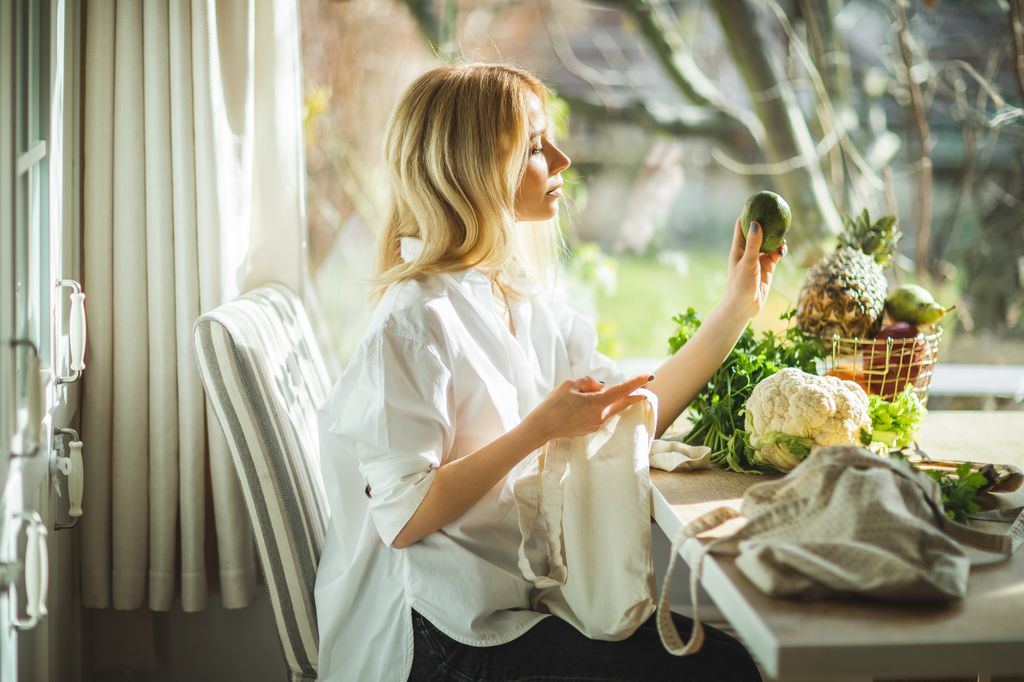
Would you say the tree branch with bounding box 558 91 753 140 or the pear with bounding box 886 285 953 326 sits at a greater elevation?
the tree branch with bounding box 558 91 753 140

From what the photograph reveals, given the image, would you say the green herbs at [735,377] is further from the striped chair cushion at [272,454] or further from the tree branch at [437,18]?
the tree branch at [437,18]

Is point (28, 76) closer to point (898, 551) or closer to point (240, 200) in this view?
point (240, 200)

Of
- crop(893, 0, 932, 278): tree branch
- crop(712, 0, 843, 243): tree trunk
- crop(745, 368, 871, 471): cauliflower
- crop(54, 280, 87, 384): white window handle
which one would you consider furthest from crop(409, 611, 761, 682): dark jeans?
crop(893, 0, 932, 278): tree branch

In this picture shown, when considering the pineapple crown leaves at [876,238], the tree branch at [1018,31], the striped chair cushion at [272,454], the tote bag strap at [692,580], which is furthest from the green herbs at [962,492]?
the tree branch at [1018,31]

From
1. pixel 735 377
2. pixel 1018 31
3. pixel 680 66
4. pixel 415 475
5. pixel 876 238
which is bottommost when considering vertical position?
pixel 415 475

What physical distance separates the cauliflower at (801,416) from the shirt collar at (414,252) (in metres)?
0.49

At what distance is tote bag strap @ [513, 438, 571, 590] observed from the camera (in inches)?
50.3

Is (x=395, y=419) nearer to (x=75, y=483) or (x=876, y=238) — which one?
(x=75, y=483)

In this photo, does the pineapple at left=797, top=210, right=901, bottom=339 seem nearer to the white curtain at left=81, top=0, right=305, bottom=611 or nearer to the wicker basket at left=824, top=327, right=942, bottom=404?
the wicker basket at left=824, top=327, right=942, bottom=404

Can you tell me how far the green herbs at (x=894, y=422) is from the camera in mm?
1391

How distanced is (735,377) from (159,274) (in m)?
1.04

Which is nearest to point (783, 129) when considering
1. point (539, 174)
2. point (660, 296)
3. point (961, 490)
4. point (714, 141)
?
point (714, 141)

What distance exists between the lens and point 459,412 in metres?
1.36

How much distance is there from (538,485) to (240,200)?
86cm
